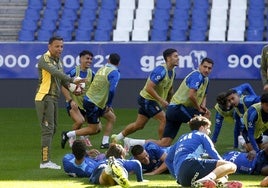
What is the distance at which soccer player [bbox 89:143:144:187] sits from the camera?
12887 mm

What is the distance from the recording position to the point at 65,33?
32.3m

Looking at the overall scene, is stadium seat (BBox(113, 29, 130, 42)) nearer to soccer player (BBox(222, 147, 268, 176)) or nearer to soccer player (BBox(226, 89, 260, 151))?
soccer player (BBox(226, 89, 260, 151))

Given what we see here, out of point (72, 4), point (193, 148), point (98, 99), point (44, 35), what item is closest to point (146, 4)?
point (72, 4)

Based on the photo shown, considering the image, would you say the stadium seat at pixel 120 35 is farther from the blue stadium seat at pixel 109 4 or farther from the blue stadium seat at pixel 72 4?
the blue stadium seat at pixel 72 4

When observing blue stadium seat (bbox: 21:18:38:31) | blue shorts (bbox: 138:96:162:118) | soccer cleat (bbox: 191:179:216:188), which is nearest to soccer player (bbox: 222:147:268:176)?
soccer cleat (bbox: 191:179:216:188)

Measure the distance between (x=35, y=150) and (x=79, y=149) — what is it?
4.65 m

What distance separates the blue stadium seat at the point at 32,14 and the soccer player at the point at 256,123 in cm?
1807

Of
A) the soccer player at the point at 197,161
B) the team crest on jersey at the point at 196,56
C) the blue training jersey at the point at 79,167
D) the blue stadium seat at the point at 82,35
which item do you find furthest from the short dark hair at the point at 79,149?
the blue stadium seat at the point at 82,35

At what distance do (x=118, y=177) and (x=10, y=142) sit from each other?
308 inches

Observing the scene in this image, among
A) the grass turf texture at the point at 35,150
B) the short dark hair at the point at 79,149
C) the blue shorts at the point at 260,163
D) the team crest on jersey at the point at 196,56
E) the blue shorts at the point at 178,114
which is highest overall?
the team crest on jersey at the point at 196,56

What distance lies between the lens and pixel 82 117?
2061 cm

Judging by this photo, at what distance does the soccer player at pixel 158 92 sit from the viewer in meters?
18.7

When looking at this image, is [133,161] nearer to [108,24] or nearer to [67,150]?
[67,150]

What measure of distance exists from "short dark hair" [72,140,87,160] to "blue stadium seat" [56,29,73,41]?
700 inches
